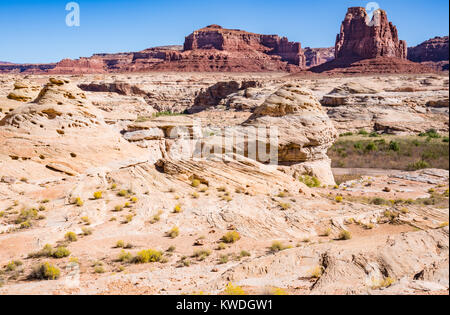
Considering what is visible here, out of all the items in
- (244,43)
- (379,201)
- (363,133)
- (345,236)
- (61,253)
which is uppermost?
(244,43)

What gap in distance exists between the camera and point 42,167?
12180mm

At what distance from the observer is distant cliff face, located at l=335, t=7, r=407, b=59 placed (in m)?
106

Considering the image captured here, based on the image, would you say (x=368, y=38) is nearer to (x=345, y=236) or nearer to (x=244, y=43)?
(x=244, y=43)

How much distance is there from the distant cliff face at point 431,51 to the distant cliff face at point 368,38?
27.0 meters

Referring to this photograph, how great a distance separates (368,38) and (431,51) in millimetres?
42697

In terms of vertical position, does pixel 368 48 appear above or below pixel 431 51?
below

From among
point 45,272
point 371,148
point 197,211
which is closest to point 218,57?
point 371,148

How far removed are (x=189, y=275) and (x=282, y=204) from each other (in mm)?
4314

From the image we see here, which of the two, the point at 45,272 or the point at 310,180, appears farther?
the point at 310,180

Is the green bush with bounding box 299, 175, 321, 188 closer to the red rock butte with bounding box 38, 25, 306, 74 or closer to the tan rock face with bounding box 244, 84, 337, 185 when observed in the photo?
the tan rock face with bounding box 244, 84, 337, 185

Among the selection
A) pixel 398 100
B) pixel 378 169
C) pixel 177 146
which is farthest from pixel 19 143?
pixel 398 100

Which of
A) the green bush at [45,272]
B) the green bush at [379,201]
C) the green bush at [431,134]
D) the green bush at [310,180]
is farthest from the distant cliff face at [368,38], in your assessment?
the green bush at [45,272]

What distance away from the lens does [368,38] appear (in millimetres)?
107500

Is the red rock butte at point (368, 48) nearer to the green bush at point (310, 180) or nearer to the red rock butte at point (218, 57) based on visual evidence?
the red rock butte at point (218, 57)
